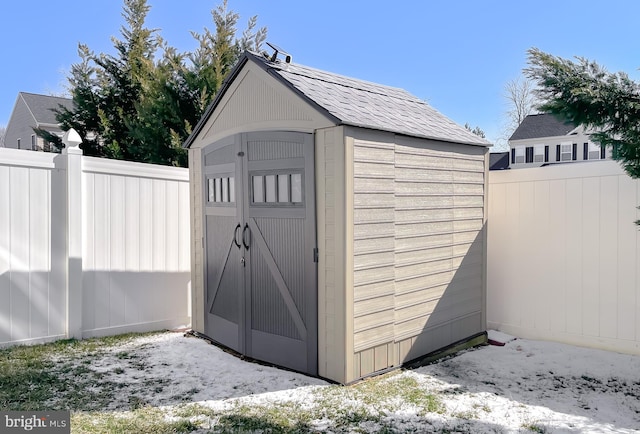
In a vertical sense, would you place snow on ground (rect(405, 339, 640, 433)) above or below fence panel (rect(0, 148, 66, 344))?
below

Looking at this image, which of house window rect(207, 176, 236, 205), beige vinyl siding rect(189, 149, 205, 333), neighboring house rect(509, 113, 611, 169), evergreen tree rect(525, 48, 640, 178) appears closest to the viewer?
evergreen tree rect(525, 48, 640, 178)

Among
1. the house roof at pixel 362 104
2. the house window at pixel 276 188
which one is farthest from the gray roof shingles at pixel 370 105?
the house window at pixel 276 188

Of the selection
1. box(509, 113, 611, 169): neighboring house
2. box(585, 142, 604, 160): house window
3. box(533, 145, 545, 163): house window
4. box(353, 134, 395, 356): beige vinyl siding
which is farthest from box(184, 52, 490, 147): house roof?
box(533, 145, 545, 163): house window

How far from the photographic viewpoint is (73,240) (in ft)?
15.0

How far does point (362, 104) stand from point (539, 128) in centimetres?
1914

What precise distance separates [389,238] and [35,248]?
3197 mm

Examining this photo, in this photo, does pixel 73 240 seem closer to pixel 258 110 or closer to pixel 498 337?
pixel 258 110

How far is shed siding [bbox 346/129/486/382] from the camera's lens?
3.57 meters

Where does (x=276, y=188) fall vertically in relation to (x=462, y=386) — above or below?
above

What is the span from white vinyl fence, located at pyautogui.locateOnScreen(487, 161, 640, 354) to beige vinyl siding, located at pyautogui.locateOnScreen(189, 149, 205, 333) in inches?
119

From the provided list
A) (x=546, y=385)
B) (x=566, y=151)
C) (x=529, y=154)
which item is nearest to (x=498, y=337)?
(x=546, y=385)

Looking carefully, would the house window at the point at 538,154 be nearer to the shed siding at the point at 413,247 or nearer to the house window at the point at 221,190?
the shed siding at the point at 413,247

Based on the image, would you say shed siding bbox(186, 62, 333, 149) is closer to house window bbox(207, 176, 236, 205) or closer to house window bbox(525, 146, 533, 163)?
house window bbox(207, 176, 236, 205)

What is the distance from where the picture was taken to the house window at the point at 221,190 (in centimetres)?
443
